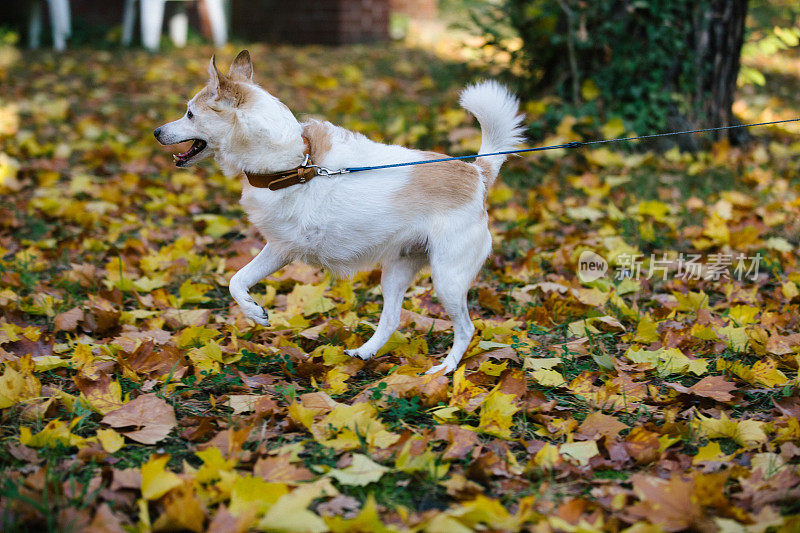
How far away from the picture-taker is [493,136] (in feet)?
10.8

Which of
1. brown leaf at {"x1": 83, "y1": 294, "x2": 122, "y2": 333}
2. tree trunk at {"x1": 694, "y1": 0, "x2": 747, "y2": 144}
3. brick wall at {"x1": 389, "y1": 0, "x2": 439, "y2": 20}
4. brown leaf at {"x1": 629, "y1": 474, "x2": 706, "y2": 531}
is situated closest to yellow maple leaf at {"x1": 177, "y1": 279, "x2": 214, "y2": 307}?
brown leaf at {"x1": 83, "y1": 294, "x2": 122, "y2": 333}

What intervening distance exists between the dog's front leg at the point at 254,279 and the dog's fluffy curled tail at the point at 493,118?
1.05m

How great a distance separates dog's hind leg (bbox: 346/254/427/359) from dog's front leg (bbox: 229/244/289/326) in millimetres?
444

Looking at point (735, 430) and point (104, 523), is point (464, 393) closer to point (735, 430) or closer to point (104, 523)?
point (735, 430)

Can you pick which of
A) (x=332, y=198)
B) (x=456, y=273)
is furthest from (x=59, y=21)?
(x=456, y=273)

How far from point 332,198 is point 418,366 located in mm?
829

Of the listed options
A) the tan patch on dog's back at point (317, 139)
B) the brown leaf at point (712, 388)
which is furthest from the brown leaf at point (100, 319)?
the brown leaf at point (712, 388)

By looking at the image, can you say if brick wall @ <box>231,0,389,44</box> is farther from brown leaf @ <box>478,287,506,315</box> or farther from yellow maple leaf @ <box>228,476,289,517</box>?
yellow maple leaf @ <box>228,476,289,517</box>

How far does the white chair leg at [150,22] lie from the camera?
33.6 ft

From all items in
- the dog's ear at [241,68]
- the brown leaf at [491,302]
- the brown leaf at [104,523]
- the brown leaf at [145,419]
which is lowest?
the brown leaf at [491,302]

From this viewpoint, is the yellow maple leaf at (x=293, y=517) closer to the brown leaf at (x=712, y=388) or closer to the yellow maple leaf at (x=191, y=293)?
the brown leaf at (x=712, y=388)

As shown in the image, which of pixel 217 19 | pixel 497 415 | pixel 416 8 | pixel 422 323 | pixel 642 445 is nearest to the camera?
pixel 642 445

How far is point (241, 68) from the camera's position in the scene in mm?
3309

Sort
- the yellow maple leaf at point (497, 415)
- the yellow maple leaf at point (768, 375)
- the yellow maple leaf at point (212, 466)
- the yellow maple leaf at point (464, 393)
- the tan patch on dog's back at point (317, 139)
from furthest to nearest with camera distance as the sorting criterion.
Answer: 1. the tan patch on dog's back at point (317, 139)
2. the yellow maple leaf at point (768, 375)
3. the yellow maple leaf at point (464, 393)
4. the yellow maple leaf at point (497, 415)
5. the yellow maple leaf at point (212, 466)
